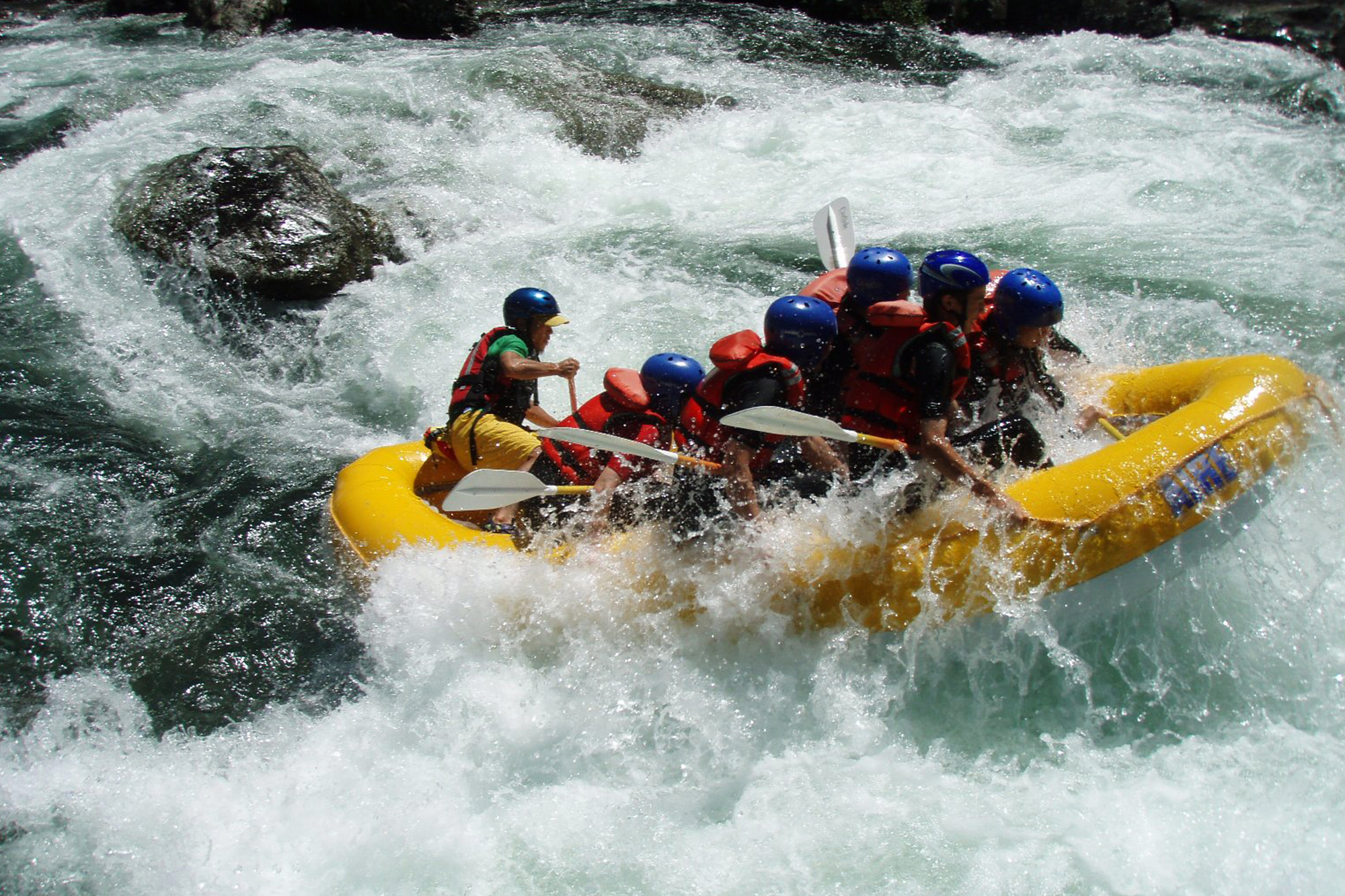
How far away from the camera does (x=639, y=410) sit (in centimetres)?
416

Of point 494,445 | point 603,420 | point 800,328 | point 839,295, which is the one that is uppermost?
point 800,328

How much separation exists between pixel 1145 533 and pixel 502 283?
16.5 ft

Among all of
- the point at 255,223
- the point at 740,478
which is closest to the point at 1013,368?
the point at 740,478

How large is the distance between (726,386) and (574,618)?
1.07 meters

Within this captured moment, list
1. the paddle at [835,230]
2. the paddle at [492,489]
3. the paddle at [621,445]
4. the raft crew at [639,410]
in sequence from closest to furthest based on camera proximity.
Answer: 1. the paddle at [621,445]
2. the paddle at [492,489]
3. the raft crew at [639,410]
4. the paddle at [835,230]

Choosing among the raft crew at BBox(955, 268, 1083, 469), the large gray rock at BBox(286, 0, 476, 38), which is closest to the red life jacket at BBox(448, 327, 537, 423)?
the raft crew at BBox(955, 268, 1083, 469)

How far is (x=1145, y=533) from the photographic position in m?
3.68

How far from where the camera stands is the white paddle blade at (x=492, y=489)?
13.2 ft

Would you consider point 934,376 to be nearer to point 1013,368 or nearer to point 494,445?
point 1013,368

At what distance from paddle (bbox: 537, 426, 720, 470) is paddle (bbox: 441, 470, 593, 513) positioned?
0.70ft

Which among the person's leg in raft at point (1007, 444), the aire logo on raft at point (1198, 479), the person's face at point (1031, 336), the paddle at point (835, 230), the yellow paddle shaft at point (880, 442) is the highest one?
the person's face at point (1031, 336)

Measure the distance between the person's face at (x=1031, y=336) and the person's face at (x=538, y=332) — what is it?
2.08 meters

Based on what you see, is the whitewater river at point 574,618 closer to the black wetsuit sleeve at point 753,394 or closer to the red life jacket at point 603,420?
the black wetsuit sleeve at point 753,394

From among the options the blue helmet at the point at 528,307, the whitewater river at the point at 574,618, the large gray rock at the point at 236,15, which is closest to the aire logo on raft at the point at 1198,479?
the whitewater river at the point at 574,618
